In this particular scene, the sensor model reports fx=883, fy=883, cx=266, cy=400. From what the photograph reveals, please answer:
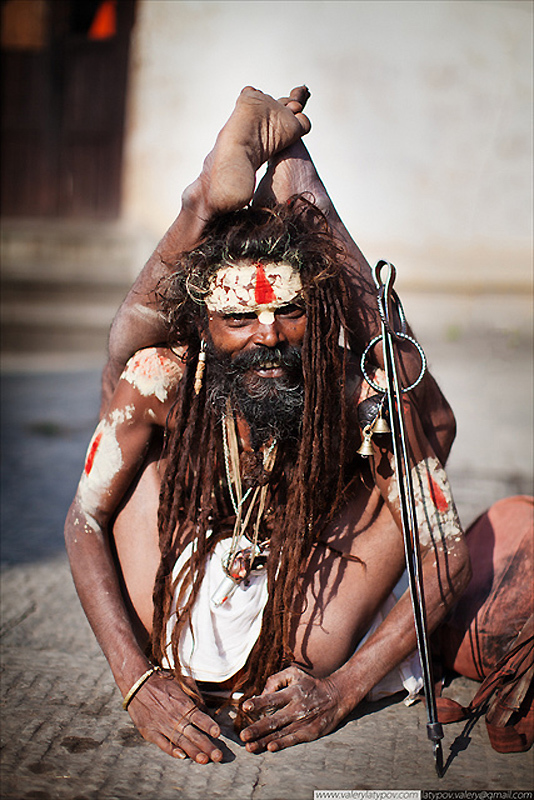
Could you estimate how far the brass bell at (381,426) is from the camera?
93.5 inches

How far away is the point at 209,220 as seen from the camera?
2.56m

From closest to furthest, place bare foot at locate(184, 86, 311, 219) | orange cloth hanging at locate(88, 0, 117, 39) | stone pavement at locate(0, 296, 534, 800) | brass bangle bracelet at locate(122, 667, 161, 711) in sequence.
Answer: stone pavement at locate(0, 296, 534, 800) → bare foot at locate(184, 86, 311, 219) → brass bangle bracelet at locate(122, 667, 161, 711) → orange cloth hanging at locate(88, 0, 117, 39)

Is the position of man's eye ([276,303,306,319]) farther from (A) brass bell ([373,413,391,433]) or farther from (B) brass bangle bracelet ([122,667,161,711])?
(B) brass bangle bracelet ([122,667,161,711])

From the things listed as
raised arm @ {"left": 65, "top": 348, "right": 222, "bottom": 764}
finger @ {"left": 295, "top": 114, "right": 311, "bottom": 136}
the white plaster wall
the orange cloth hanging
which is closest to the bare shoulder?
raised arm @ {"left": 65, "top": 348, "right": 222, "bottom": 764}

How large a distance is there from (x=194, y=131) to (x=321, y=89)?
1.30 metres

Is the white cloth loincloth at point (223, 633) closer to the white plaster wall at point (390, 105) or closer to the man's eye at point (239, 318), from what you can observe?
the man's eye at point (239, 318)

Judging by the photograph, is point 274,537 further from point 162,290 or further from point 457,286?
point 457,286

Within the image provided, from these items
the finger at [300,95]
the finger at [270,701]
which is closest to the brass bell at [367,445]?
the finger at [270,701]

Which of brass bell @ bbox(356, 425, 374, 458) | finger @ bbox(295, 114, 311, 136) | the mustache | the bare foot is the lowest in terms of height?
brass bell @ bbox(356, 425, 374, 458)

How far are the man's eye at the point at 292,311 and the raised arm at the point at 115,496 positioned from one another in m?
0.38

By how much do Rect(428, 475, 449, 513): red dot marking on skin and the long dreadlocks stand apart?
273mm

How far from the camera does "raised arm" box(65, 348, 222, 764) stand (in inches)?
102

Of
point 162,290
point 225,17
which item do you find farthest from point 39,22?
point 162,290

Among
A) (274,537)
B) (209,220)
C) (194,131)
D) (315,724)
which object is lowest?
(315,724)
